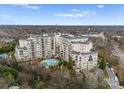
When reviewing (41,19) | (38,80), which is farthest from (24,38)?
(38,80)

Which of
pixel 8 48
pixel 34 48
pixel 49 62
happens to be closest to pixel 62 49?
pixel 49 62

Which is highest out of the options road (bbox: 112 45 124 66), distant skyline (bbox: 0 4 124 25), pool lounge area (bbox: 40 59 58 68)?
distant skyline (bbox: 0 4 124 25)

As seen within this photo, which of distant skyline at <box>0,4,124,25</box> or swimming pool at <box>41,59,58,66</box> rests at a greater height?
distant skyline at <box>0,4,124,25</box>

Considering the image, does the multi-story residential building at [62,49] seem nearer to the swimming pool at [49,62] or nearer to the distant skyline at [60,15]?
the swimming pool at [49,62]

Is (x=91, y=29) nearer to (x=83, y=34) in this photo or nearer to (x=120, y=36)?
(x=83, y=34)

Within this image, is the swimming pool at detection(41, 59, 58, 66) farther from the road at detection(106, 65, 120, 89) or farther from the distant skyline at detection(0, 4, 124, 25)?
the road at detection(106, 65, 120, 89)

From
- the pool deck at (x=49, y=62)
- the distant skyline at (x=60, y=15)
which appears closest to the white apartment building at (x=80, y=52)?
the pool deck at (x=49, y=62)

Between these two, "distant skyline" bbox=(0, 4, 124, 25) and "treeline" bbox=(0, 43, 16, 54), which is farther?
"treeline" bbox=(0, 43, 16, 54)

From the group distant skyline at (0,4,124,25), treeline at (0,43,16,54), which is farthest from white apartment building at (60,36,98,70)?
treeline at (0,43,16,54)

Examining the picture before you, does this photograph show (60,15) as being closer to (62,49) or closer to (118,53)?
(62,49)
